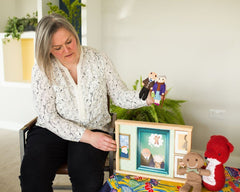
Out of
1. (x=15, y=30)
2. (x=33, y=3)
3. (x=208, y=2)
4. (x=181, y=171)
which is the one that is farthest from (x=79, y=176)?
(x=33, y=3)

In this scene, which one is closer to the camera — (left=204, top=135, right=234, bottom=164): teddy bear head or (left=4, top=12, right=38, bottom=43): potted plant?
(left=204, top=135, right=234, bottom=164): teddy bear head

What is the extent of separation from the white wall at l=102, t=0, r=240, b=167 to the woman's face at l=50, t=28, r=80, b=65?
3.63ft

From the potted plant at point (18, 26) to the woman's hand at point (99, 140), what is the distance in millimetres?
2063

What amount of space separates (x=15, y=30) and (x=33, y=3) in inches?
17.4

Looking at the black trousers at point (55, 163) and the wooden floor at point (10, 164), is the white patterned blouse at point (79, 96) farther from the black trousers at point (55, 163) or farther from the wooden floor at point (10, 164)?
the wooden floor at point (10, 164)

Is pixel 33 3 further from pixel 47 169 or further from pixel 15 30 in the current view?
pixel 47 169

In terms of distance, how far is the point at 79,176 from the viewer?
1329 millimetres

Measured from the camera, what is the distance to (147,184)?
1214 mm

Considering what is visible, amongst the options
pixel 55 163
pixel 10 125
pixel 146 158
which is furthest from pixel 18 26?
pixel 146 158

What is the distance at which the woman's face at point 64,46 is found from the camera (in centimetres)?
138

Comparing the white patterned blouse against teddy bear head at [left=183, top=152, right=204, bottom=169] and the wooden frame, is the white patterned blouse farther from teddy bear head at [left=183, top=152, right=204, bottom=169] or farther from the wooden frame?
teddy bear head at [left=183, top=152, right=204, bottom=169]

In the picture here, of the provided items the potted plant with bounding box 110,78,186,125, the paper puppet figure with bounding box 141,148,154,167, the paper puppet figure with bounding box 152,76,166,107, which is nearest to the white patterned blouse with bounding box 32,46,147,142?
the paper puppet figure with bounding box 152,76,166,107

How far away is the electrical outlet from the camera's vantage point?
2.33 meters

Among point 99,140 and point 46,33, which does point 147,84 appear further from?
point 46,33
